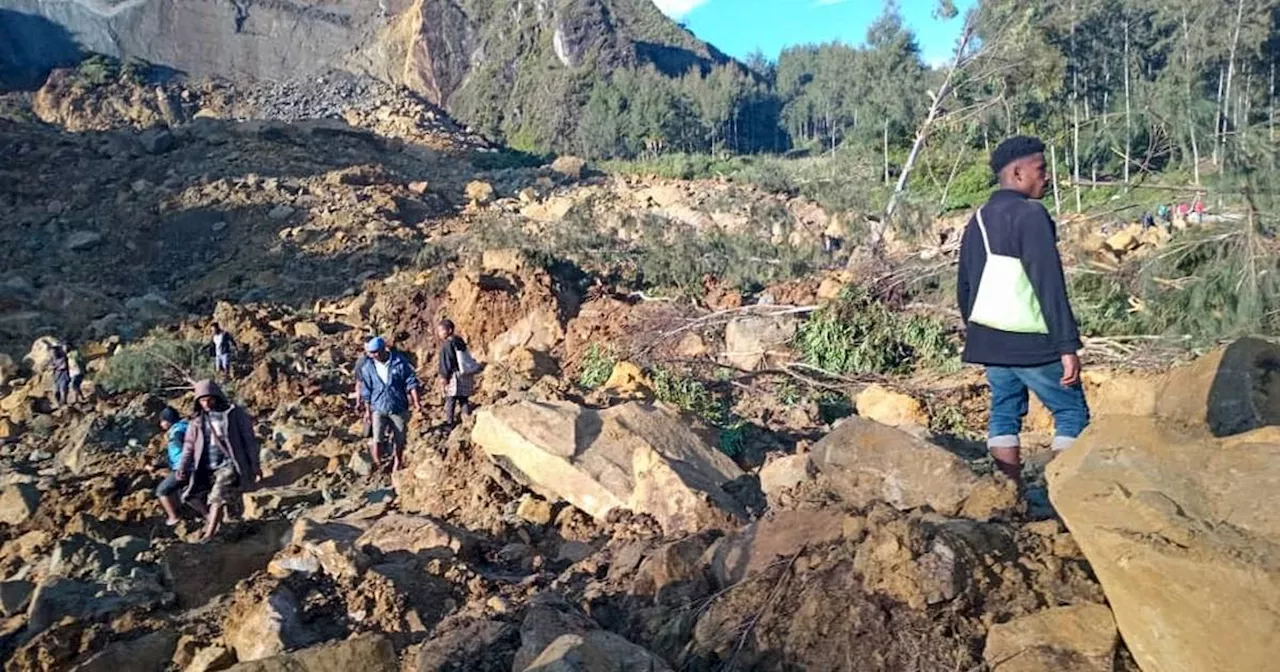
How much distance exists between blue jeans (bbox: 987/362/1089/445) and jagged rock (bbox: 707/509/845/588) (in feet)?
2.52

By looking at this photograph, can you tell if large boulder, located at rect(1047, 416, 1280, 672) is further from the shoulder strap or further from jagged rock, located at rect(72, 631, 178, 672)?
jagged rock, located at rect(72, 631, 178, 672)

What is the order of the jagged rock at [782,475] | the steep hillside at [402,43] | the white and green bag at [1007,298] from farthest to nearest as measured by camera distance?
the steep hillside at [402,43] < the jagged rock at [782,475] < the white and green bag at [1007,298]

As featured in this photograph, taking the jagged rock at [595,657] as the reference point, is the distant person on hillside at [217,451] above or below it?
below

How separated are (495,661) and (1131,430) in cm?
174

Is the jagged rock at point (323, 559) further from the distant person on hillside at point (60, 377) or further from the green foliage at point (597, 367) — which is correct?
the distant person on hillside at point (60, 377)

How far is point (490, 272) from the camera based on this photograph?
38.8 ft

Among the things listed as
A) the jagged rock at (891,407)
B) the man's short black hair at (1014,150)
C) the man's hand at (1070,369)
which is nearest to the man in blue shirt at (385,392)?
the jagged rock at (891,407)

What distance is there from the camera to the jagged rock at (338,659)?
101 inches

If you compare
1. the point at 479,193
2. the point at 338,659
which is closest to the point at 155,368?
the point at 338,659

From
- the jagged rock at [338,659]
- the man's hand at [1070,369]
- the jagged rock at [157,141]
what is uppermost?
the jagged rock at [157,141]

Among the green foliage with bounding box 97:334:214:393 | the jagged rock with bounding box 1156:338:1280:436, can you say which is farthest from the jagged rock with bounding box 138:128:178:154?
the jagged rock with bounding box 1156:338:1280:436

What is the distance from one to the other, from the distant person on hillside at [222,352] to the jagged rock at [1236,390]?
9776 millimetres

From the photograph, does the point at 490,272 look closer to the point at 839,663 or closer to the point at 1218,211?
the point at 1218,211

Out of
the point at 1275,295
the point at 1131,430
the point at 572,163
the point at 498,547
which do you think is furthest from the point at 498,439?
the point at 572,163
